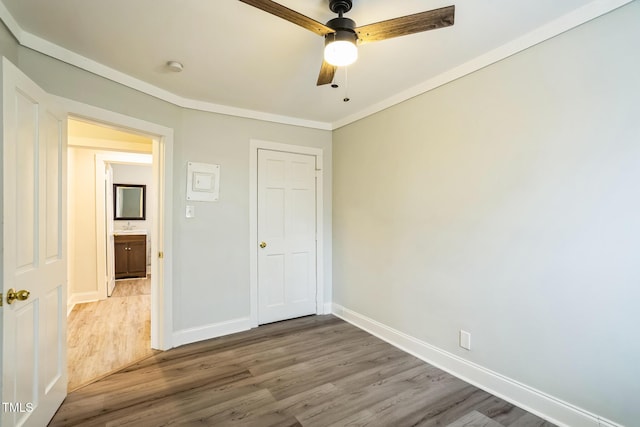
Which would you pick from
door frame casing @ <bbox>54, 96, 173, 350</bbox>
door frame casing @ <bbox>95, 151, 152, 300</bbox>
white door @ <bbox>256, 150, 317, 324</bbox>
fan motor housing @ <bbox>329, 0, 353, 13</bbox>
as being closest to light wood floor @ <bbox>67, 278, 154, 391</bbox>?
door frame casing @ <bbox>54, 96, 173, 350</bbox>

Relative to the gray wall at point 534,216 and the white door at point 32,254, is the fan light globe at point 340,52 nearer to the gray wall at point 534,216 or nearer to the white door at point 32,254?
the gray wall at point 534,216

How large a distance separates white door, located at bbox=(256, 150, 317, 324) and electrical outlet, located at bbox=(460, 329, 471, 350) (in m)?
1.91

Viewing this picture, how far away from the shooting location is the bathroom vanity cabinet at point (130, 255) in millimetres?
5902

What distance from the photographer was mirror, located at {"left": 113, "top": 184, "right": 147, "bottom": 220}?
6.41 meters

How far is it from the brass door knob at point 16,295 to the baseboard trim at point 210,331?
156 centimetres

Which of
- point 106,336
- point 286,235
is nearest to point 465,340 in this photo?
point 286,235

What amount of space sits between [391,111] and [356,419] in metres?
2.69

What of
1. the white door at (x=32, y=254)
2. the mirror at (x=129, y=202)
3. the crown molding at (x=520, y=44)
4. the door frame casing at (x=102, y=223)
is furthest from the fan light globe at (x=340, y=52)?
the mirror at (x=129, y=202)

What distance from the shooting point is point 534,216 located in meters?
1.97

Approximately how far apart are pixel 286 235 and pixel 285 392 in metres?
1.81

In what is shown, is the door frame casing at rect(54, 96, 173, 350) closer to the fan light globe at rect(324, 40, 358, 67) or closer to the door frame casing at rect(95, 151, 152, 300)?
the fan light globe at rect(324, 40, 358, 67)

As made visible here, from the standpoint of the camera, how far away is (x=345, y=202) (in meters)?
3.72

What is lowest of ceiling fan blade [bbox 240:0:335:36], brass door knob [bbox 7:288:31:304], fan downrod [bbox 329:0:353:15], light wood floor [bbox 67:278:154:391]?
light wood floor [bbox 67:278:154:391]

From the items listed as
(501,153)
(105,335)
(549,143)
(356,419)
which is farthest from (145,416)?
(549,143)
